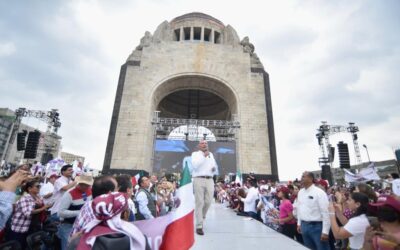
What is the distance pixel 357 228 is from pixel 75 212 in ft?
11.8

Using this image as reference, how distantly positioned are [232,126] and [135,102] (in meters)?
8.18

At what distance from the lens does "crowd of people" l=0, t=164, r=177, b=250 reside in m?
1.54

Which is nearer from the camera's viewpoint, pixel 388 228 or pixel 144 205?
pixel 388 228

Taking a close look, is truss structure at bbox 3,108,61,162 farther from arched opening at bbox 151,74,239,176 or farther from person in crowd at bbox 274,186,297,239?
person in crowd at bbox 274,186,297,239

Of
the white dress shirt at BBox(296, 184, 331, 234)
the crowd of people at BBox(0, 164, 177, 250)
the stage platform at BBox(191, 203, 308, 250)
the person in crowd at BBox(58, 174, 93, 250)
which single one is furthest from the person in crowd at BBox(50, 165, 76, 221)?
the white dress shirt at BBox(296, 184, 331, 234)

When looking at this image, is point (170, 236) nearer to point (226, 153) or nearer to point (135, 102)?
point (226, 153)

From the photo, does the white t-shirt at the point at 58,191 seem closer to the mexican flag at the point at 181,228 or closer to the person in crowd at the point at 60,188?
the person in crowd at the point at 60,188

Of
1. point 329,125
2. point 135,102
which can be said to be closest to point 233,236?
point 135,102

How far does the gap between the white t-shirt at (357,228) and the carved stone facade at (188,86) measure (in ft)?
45.2

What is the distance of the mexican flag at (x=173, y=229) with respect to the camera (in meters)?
1.87

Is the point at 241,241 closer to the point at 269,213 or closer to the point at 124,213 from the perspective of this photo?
the point at 124,213

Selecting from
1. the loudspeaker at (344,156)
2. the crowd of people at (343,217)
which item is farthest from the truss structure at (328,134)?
the crowd of people at (343,217)

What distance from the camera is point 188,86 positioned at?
20.2 m

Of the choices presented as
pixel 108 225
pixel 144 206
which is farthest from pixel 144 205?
pixel 108 225
